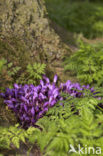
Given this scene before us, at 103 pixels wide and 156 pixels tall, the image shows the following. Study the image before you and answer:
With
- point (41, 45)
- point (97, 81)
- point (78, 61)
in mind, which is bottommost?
point (97, 81)

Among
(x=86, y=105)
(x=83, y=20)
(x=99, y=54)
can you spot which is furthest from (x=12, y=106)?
(x=83, y=20)

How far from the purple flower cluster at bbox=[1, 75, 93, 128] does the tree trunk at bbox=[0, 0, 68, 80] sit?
0.86m

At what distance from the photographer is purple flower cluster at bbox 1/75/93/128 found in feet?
11.7

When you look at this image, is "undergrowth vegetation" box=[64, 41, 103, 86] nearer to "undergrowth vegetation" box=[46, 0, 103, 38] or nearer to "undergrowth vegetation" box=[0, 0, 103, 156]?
"undergrowth vegetation" box=[0, 0, 103, 156]

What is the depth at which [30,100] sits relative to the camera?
374 centimetres

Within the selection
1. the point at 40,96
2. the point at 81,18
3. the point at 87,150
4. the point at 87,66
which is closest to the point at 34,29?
the point at 87,66

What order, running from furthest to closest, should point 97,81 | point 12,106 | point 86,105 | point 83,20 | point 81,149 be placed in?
point 83,20 → point 97,81 → point 12,106 → point 86,105 → point 81,149

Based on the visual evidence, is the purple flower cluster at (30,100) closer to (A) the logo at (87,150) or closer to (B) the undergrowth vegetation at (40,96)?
(B) the undergrowth vegetation at (40,96)

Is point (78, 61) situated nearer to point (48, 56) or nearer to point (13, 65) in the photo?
point (48, 56)

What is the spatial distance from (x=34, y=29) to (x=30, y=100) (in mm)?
1729

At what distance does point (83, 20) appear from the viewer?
889 centimetres

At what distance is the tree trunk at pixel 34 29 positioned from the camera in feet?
14.2

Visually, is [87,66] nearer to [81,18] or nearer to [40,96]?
[40,96]

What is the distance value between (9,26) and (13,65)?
857 mm
